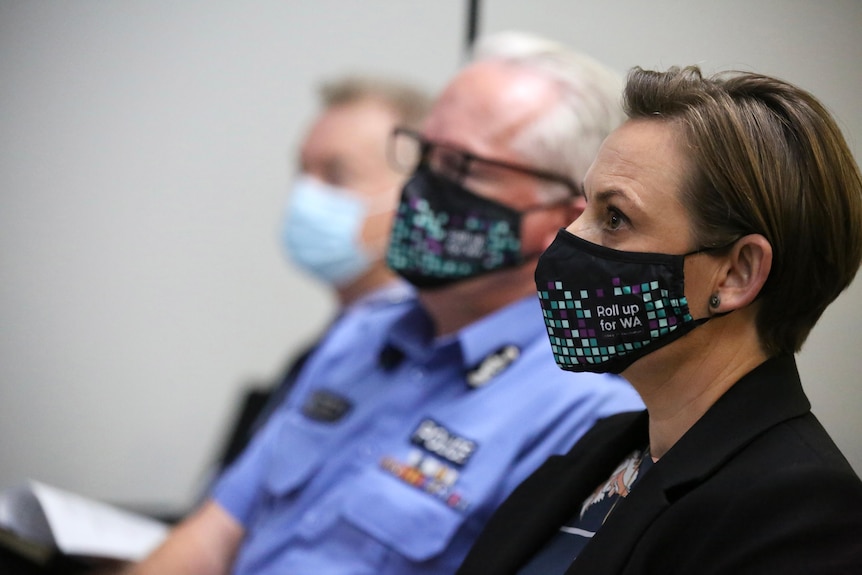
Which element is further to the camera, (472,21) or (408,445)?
(472,21)

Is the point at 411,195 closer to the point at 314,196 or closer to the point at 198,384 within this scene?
the point at 314,196

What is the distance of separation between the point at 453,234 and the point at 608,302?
68 centimetres

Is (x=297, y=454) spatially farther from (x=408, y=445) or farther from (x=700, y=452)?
(x=700, y=452)

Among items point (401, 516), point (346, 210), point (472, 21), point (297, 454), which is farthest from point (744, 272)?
point (346, 210)

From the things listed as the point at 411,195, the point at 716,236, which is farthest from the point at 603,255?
the point at 411,195

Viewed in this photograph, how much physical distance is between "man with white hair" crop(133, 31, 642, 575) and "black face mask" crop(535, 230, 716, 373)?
0.40m

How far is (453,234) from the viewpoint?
1.65 metres

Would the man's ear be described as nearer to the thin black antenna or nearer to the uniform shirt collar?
the uniform shirt collar

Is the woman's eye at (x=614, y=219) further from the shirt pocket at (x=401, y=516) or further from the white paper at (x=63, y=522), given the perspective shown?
the white paper at (x=63, y=522)

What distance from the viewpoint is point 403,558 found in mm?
1461

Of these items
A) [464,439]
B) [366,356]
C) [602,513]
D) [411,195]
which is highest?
[411,195]

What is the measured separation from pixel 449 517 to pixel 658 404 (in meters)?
0.50

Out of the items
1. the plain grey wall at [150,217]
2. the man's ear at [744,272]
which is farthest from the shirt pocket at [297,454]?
the plain grey wall at [150,217]

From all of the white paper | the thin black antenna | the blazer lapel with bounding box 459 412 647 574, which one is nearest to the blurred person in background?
the thin black antenna
